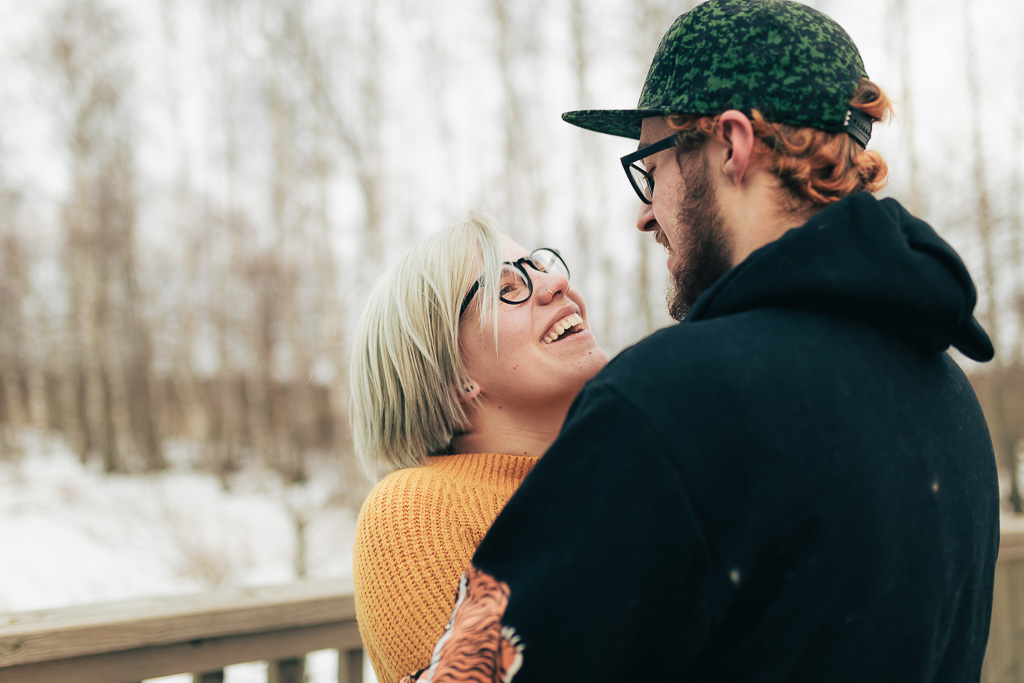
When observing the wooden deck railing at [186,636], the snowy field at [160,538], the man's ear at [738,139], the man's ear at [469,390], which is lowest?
the snowy field at [160,538]

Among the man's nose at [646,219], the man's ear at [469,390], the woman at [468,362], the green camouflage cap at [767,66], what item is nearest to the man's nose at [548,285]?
the woman at [468,362]

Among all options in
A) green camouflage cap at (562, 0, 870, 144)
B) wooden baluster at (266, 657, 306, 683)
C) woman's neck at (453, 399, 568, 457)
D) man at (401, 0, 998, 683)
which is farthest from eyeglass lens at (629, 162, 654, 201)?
wooden baluster at (266, 657, 306, 683)

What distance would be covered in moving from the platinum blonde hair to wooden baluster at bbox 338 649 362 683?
52 cm

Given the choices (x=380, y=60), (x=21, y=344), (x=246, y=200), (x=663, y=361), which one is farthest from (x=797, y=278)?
(x=21, y=344)

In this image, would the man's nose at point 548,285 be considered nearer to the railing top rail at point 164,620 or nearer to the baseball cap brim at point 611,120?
the baseball cap brim at point 611,120

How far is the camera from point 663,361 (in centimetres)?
81

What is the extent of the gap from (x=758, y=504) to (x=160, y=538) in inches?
312

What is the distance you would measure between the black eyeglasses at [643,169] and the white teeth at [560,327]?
0.52m

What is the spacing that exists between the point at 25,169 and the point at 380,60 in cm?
1011

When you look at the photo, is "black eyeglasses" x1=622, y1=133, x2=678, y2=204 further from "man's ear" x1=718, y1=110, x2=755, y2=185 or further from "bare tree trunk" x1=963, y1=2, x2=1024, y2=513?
"bare tree trunk" x1=963, y1=2, x2=1024, y2=513

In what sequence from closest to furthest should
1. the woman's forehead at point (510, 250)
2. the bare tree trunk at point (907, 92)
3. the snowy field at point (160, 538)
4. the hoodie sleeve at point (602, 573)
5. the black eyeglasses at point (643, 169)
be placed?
1. the hoodie sleeve at point (602, 573)
2. the black eyeglasses at point (643, 169)
3. the woman's forehead at point (510, 250)
4. the snowy field at point (160, 538)
5. the bare tree trunk at point (907, 92)

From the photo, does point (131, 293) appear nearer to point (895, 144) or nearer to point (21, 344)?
point (21, 344)

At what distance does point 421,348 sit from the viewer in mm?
1810

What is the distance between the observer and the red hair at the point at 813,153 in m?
1.08
